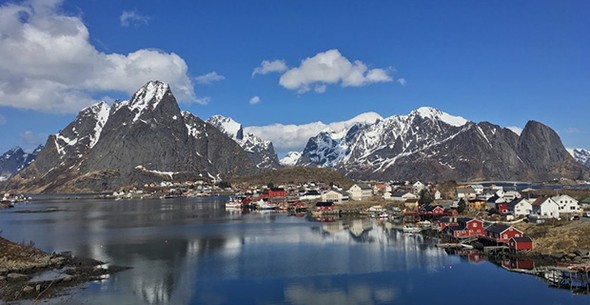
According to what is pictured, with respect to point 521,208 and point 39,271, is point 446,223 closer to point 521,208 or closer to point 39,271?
point 521,208

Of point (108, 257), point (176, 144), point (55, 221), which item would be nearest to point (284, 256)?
point (108, 257)

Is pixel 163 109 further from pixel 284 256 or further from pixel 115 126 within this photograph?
pixel 284 256

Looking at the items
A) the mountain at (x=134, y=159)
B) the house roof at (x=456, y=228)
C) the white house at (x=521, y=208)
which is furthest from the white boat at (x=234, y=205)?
the mountain at (x=134, y=159)

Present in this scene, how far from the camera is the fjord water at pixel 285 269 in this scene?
2238 cm

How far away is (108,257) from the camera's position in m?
33.1

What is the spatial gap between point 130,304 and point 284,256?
488 inches

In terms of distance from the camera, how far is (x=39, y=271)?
2808cm

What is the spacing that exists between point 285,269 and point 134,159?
521 ft

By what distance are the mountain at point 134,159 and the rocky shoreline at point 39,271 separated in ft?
444

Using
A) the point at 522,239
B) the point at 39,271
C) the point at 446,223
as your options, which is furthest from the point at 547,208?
the point at 39,271

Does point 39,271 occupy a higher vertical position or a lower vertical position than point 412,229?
lower

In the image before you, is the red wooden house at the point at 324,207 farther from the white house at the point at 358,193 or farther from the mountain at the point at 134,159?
the mountain at the point at 134,159

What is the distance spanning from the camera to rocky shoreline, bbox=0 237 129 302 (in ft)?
76.0

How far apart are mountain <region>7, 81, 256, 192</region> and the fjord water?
12750 cm
